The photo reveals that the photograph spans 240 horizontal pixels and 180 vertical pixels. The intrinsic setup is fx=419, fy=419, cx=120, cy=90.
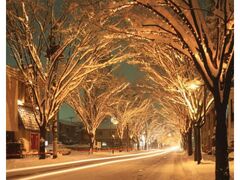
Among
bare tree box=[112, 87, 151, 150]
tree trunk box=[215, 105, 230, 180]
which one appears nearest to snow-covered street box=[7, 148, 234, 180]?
tree trunk box=[215, 105, 230, 180]

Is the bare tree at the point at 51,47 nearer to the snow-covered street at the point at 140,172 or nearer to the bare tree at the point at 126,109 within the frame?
the snow-covered street at the point at 140,172

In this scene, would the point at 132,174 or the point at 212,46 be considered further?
the point at 132,174

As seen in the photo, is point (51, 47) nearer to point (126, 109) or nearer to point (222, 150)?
point (222, 150)

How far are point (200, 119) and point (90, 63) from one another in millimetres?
9649

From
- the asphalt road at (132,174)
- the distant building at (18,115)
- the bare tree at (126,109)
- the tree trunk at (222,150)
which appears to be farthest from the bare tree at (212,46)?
the bare tree at (126,109)

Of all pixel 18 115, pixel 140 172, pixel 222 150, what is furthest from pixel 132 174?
pixel 18 115

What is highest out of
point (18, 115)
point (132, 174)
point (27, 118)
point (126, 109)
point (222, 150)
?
point (126, 109)

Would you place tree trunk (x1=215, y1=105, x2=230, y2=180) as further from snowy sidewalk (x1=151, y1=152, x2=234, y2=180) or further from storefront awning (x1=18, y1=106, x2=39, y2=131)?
storefront awning (x1=18, y1=106, x2=39, y2=131)

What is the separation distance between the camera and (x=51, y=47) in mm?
31359

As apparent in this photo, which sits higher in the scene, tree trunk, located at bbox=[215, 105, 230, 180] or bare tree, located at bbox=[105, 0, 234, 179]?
bare tree, located at bbox=[105, 0, 234, 179]

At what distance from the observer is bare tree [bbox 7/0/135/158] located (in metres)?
29.3

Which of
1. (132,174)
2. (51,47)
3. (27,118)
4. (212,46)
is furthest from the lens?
(27,118)

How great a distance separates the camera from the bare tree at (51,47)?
2927cm

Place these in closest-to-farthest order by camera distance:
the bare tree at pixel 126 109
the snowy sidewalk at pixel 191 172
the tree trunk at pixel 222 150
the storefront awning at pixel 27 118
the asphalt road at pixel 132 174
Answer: the tree trunk at pixel 222 150 < the snowy sidewalk at pixel 191 172 < the asphalt road at pixel 132 174 < the storefront awning at pixel 27 118 < the bare tree at pixel 126 109
